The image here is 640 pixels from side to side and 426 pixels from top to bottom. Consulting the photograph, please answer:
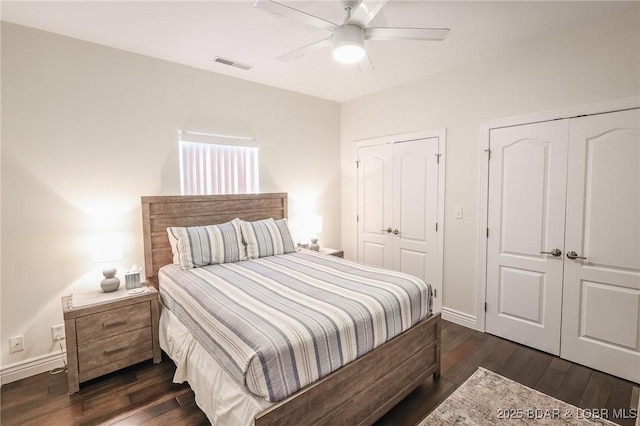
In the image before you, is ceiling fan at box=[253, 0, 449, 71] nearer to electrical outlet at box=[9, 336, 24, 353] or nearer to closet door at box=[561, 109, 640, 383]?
closet door at box=[561, 109, 640, 383]

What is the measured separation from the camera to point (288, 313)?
173 centimetres

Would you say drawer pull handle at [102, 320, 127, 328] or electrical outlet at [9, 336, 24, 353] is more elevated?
drawer pull handle at [102, 320, 127, 328]

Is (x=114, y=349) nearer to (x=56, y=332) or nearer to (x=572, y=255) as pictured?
(x=56, y=332)

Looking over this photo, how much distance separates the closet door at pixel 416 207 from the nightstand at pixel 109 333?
267 cm

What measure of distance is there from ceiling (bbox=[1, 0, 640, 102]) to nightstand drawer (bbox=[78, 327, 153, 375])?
234cm

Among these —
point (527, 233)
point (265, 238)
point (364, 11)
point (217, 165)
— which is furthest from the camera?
point (217, 165)

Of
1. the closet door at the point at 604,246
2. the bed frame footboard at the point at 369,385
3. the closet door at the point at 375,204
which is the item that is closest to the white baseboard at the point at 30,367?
the bed frame footboard at the point at 369,385

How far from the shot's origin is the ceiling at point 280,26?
211cm

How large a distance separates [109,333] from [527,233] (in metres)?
3.52

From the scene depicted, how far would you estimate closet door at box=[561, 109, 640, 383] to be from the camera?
226 centimetres

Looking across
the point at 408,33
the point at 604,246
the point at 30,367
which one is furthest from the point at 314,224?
the point at 30,367

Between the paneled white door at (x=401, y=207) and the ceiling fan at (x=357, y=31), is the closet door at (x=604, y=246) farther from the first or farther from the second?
the ceiling fan at (x=357, y=31)

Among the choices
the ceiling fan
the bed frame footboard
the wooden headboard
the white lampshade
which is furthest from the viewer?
the white lampshade

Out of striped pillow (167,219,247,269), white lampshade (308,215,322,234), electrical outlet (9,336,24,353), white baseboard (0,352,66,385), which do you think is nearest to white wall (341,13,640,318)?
white lampshade (308,215,322,234)
